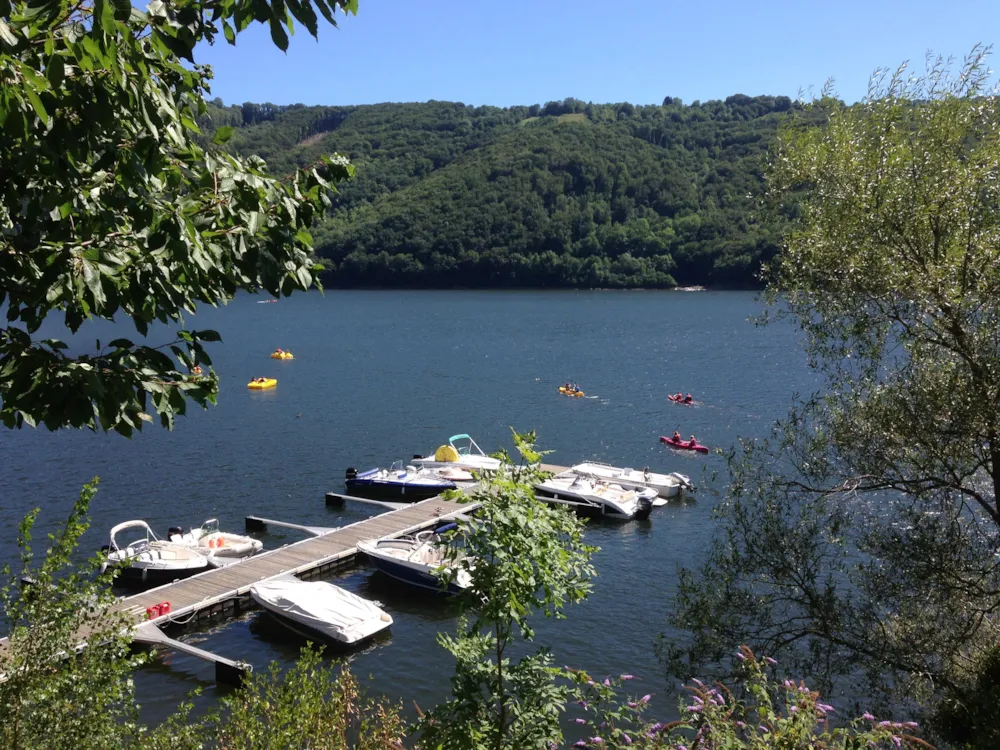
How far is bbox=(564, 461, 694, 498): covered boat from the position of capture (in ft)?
116

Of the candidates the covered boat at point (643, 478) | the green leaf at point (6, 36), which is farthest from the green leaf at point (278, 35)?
the covered boat at point (643, 478)

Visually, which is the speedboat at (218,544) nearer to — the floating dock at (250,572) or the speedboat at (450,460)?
the floating dock at (250,572)

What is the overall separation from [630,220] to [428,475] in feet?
494

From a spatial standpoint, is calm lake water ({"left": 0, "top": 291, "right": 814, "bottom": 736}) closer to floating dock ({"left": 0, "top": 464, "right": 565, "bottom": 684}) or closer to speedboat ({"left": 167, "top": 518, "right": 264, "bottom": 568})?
floating dock ({"left": 0, "top": 464, "right": 565, "bottom": 684})

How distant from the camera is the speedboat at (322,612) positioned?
21.4 m

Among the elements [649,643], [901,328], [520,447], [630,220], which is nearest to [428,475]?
[649,643]

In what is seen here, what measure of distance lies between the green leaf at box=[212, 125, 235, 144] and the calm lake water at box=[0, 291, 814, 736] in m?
4.25

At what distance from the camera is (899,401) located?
1073 centimetres

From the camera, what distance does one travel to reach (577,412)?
53062 millimetres

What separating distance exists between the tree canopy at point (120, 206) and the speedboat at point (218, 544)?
2237cm

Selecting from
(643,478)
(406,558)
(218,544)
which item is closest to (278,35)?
(406,558)

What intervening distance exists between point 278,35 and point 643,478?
32259 mm

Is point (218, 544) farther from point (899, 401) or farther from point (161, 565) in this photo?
point (899, 401)

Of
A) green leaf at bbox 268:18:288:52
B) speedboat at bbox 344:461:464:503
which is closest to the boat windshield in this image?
speedboat at bbox 344:461:464:503
